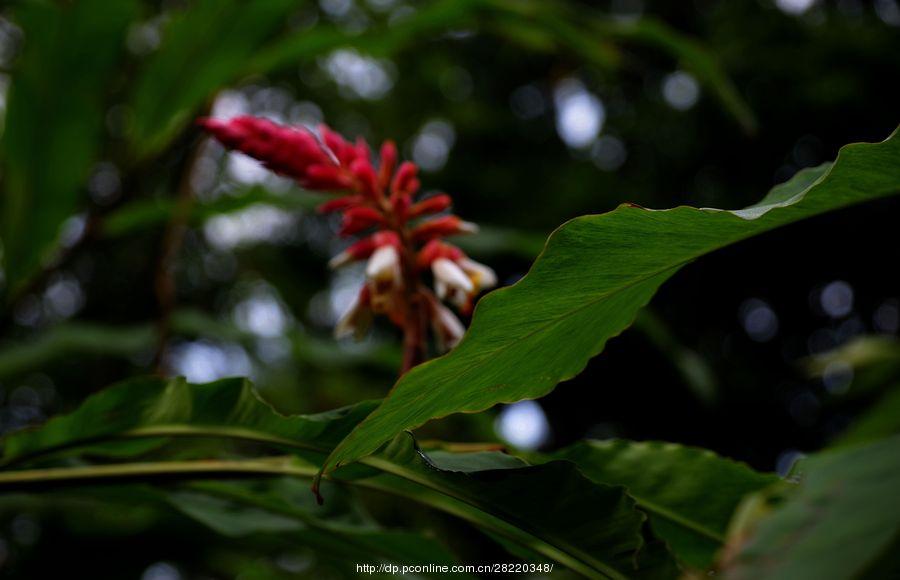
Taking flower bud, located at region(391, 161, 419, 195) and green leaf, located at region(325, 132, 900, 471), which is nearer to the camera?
green leaf, located at region(325, 132, 900, 471)

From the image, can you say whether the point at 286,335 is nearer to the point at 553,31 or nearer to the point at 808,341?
the point at 553,31

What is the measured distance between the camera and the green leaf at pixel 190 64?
1.08 m

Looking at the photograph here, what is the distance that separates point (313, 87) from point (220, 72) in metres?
3.34

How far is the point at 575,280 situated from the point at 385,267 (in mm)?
269

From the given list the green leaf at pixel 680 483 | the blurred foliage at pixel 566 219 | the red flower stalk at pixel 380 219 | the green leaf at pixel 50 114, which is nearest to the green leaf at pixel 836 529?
the green leaf at pixel 680 483

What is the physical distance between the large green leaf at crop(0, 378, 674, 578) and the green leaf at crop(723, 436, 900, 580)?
18 centimetres

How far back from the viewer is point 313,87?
4.30 m

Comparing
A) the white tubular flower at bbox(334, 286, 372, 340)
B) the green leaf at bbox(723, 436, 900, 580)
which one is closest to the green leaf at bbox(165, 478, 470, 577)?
the white tubular flower at bbox(334, 286, 372, 340)

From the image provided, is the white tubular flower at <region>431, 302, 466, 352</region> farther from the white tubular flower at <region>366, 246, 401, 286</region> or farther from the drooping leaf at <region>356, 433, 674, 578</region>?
the drooping leaf at <region>356, 433, 674, 578</region>

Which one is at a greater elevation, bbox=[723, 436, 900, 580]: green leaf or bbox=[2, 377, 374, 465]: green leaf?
bbox=[2, 377, 374, 465]: green leaf

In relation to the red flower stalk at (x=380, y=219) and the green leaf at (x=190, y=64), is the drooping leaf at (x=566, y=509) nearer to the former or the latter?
the red flower stalk at (x=380, y=219)

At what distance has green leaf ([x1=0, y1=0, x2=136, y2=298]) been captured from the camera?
0.96 m

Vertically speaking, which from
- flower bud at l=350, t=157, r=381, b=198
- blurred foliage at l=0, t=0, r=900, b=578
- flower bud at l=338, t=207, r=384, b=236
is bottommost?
flower bud at l=338, t=207, r=384, b=236

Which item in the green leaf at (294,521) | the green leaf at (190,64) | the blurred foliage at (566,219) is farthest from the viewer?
the blurred foliage at (566,219)
